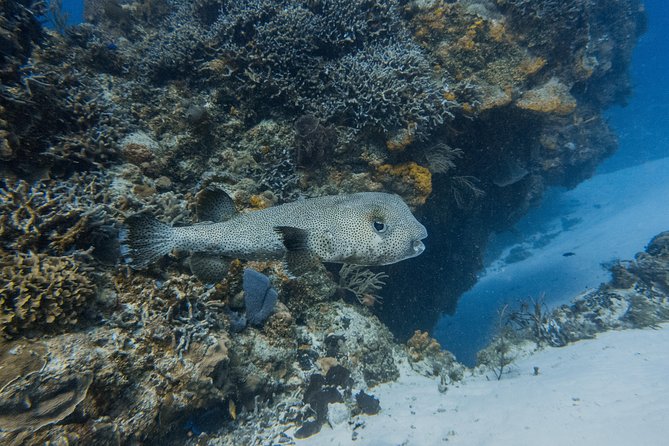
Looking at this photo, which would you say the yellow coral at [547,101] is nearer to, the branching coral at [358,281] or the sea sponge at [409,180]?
the sea sponge at [409,180]

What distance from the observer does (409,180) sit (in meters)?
6.26

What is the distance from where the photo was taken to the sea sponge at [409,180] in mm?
6223

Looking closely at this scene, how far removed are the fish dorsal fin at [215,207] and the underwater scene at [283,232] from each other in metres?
0.03

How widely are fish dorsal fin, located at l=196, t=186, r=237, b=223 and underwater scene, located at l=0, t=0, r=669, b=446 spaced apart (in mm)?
26

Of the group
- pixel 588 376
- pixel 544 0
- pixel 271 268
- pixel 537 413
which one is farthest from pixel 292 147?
pixel 544 0

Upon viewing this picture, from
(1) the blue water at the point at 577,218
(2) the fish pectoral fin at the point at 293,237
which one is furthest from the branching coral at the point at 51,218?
(1) the blue water at the point at 577,218

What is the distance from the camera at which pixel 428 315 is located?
10.3 metres

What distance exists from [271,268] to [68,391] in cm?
271

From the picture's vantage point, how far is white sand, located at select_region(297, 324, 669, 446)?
4.31 m

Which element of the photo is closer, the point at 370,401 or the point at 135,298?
the point at 135,298

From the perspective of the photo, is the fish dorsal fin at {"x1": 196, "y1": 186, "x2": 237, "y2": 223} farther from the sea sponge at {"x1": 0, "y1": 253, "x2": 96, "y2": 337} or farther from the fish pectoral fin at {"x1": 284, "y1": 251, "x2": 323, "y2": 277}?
the sea sponge at {"x1": 0, "y1": 253, "x2": 96, "y2": 337}

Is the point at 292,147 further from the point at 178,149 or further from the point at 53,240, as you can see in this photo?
the point at 53,240

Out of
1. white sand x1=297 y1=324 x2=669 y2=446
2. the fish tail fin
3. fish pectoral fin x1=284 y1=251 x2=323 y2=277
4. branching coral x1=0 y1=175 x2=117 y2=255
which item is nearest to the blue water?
white sand x1=297 y1=324 x2=669 y2=446

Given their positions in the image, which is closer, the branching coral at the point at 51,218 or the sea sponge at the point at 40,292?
the sea sponge at the point at 40,292
